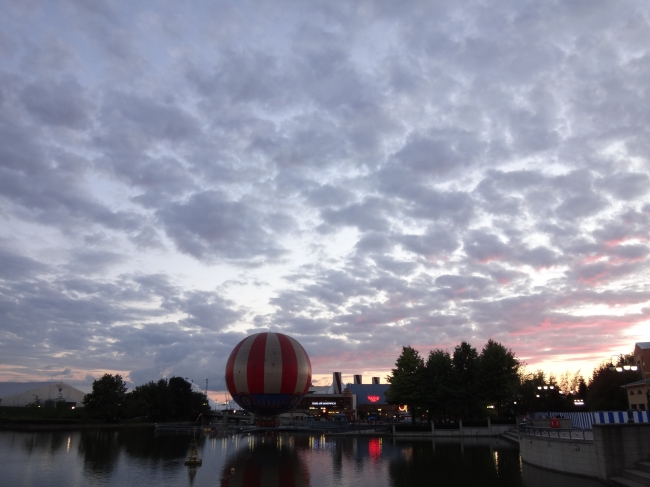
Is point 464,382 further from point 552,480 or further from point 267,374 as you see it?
point 552,480

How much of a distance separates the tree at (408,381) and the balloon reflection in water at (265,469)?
29.8 metres

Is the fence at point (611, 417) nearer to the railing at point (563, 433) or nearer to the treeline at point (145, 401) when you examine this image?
the railing at point (563, 433)

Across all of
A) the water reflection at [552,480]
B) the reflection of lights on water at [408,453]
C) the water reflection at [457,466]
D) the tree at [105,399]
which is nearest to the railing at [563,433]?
the water reflection at [552,480]

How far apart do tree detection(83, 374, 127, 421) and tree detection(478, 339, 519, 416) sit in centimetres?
6399

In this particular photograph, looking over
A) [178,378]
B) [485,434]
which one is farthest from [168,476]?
[178,378]

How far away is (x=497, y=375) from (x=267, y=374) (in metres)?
33.0

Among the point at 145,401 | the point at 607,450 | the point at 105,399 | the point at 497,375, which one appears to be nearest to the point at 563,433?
the point at 607,450

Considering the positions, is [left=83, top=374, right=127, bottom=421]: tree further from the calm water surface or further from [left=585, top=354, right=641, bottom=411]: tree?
[left=585, top=354, right=641, bottom=411]: tree

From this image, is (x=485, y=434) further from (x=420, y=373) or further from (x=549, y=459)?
(x=549, y=459)

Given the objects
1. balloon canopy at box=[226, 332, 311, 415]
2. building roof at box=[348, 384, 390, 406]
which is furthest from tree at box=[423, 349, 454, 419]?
building roof at box=[348, 384, 390, 406]

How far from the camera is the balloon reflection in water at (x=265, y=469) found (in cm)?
2797

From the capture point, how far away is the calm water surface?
1091 inches

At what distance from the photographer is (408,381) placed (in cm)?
7262

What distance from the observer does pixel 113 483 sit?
1077 inches
